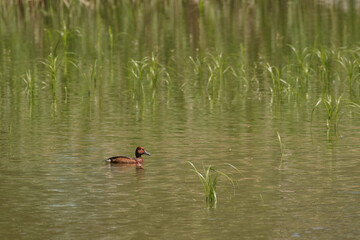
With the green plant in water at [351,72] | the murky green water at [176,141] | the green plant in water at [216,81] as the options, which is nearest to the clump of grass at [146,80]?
the murky green water at [176,141]

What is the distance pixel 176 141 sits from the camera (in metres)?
16.4

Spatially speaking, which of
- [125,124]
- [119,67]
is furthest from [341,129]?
[119,67]

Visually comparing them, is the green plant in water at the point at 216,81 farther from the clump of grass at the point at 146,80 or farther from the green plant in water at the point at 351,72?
the green plant in water at the point at 351,72

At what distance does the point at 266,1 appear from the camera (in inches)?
1810

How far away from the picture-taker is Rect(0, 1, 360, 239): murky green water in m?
11.6

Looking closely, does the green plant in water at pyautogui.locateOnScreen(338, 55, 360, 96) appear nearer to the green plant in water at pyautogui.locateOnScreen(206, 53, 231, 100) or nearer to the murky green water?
the murky green water

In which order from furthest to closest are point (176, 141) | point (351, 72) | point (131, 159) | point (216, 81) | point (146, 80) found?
point (146, 80)
point (216, 81)
point (351, 72)
point (176, 141)
point (131, 159)

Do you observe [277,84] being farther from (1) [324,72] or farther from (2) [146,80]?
(2) [146,80]

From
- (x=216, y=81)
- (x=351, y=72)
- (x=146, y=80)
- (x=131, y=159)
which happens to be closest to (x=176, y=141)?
(x=131, y=159)

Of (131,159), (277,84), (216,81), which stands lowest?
(131,159)

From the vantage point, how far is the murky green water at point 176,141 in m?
11.6

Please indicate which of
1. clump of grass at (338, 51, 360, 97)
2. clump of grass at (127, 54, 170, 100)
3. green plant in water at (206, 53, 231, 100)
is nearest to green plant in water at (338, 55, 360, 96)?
clump of grass at (338, 51, 360, 97)

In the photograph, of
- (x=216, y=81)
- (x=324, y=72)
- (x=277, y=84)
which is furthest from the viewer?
(x=216, y=81)

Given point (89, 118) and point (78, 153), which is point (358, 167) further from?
point (89, 118)
